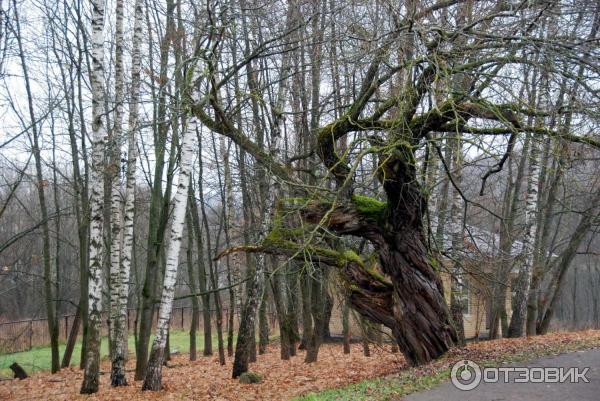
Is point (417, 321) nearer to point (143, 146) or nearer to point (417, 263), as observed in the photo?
point (417, 263)

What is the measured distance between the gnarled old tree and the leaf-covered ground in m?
1.19

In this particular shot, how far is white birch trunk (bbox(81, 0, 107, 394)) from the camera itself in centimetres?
1076

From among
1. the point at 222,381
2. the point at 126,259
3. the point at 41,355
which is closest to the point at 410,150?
→ the point at 126,259

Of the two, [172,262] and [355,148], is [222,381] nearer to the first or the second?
[172,262]

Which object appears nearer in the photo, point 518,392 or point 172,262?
point 518,392

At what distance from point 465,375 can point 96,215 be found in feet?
24.7

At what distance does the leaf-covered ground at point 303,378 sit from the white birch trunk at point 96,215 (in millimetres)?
577

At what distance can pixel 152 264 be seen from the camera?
510 inches

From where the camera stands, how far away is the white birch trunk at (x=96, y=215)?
1076 cm

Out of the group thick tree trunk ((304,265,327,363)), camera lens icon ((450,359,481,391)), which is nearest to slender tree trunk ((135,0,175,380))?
thick tree trunk ((304,265,327,363))

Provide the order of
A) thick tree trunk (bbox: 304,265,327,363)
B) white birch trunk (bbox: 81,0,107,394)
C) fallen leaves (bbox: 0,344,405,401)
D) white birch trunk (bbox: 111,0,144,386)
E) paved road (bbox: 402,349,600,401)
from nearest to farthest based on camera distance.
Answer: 1. paved road (bbox: 402,349,600,401)
2. fallen leaves (bbox: 0,344,405,401)
3. white birch trunk (bbox: 81,0,107,394)
4. white birch trunk (bbox: 111,0,144,386)
5. thick tree trunk (bbox: 304,265,327,363)

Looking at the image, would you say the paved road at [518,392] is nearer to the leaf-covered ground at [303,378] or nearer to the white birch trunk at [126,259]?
the leaf-covered ground at [303,378]

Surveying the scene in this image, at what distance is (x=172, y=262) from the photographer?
10.2 m

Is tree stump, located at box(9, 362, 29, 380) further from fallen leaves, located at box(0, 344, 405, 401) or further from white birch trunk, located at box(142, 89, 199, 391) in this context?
white birch trunk, located at box(142, 89, 199, 391)
